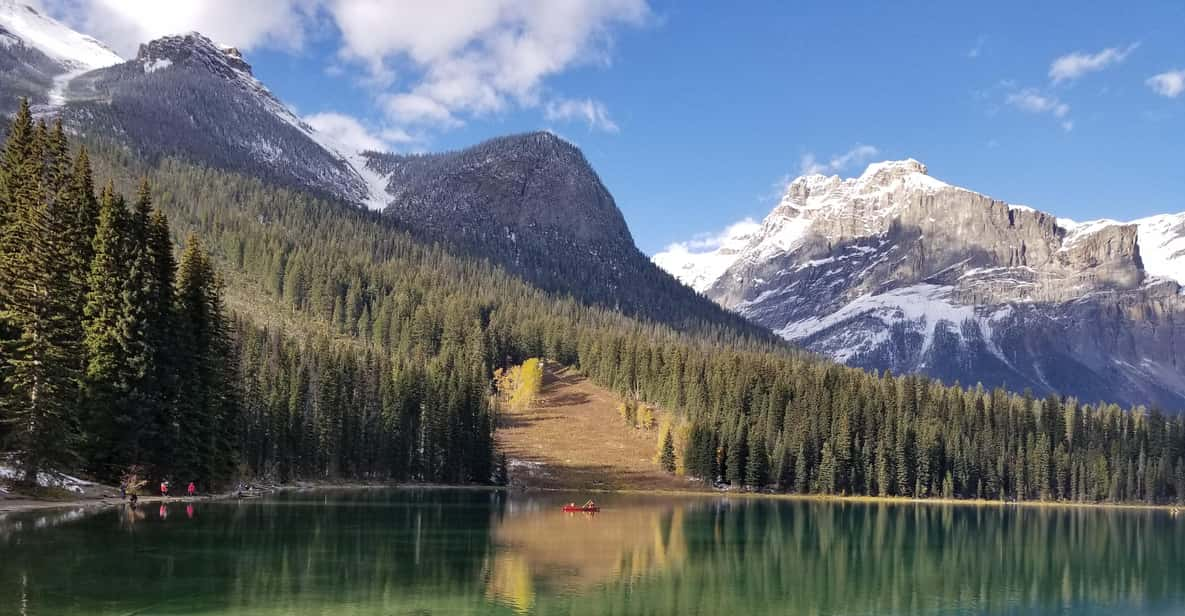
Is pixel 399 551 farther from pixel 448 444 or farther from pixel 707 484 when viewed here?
pixel 707 484

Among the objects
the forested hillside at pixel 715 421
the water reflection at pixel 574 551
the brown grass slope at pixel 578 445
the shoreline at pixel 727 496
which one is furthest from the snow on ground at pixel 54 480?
the brown grass slope at pixel 578 445

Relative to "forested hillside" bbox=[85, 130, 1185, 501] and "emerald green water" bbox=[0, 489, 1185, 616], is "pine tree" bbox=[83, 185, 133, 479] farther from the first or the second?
"forested hillside" bbox=[85, 130, 1185, 501]

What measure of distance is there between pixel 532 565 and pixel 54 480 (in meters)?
30.2

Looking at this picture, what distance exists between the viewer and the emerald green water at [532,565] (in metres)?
35.1

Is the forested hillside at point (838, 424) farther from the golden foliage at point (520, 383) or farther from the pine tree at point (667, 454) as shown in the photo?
the golden foliage at point (520, 383)

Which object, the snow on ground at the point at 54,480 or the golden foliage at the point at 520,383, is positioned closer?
the snow on ground at the point at 54,480

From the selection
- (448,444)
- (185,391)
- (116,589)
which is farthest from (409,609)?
(448,444)

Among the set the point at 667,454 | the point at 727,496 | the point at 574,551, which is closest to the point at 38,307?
the point at 574,551

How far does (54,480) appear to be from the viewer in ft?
185

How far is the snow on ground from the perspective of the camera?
172 feet

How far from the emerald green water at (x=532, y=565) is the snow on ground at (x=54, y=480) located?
14.4ft

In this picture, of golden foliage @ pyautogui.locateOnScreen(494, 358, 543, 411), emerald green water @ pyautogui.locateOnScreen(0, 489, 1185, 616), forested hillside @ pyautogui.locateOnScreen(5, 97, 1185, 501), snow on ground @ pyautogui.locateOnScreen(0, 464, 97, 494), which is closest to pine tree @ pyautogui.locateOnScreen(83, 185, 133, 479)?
snow on ground @ pyautogui.locateOnScreen(0, 464, 97, 494)

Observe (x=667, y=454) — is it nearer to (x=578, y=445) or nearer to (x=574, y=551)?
(x=578, y=445)

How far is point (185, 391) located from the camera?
68.1m
